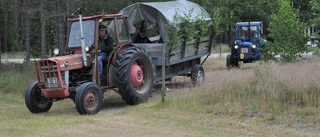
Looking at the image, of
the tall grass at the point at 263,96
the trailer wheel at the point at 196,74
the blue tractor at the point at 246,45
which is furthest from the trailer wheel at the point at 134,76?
the blue tractor at the point at 246,45

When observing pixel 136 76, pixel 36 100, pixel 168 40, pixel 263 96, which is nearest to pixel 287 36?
pixel 168 40

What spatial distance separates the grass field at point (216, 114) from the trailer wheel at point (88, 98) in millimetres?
216

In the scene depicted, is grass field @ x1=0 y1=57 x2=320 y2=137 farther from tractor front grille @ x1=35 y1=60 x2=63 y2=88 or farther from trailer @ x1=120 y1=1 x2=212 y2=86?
trailer @ x1=120 y1=1 x2=212 y2=86

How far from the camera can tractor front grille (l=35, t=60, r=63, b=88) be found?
32.9 ft

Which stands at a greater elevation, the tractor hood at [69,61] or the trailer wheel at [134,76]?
the tractor hood at [69,61]

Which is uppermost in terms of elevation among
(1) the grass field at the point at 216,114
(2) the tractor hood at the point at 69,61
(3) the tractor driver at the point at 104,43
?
(3) the tractor driver at the point at 104,43

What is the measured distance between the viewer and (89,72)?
11.0 metres

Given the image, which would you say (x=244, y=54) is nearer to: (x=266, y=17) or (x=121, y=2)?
(x=121, y=2)

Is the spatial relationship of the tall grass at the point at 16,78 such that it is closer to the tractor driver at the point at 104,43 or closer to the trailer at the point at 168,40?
the trailer at the point at 168,40

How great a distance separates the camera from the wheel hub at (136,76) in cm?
1140

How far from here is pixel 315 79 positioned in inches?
351

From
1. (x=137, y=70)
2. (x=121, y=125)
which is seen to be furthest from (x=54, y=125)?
(x=137, y=70)

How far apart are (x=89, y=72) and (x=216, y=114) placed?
361 cm

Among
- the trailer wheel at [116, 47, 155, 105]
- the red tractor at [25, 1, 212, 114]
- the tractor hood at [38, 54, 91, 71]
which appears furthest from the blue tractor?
the tractor hood at [38, 54, 91, 71]
